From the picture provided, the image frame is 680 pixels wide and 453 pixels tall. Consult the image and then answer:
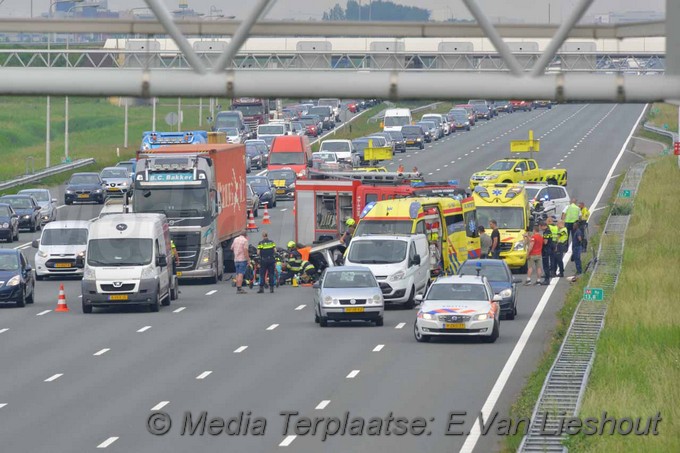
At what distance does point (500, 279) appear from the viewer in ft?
122

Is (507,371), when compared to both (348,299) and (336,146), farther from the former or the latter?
(336,146)

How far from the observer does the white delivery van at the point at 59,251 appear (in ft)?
151

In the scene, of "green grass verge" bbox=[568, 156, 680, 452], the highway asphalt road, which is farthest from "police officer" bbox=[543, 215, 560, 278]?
"green grass verge" bbox=[568, 156, 680, 452]

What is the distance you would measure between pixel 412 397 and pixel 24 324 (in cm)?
1294

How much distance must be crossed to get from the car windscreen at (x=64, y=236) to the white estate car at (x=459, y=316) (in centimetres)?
1560

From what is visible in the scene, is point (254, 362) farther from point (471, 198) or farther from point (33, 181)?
point (33, 181)

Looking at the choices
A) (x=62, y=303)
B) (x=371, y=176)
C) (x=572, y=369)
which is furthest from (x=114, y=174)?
(x=572, y=369)

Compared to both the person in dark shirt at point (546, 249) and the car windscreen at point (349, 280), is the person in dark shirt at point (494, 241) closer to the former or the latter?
the person in dark shirt at point (546, 249)

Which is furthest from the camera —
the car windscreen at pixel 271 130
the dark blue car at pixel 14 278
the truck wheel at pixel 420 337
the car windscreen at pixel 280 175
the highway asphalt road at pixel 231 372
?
the car windscreen at pixel 271 130

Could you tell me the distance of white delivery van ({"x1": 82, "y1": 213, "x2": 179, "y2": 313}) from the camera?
3853 centimetres

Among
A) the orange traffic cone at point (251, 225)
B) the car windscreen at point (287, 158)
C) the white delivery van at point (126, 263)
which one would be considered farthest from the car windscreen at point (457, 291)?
the car windscreen at point (287, 158)

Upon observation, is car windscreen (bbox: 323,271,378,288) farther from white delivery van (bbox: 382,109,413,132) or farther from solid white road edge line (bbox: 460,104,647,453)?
white delivery van (bbox: 382,109,413,132)

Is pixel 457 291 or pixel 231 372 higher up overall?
pixel 457 291

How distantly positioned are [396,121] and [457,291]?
74.7 meters
